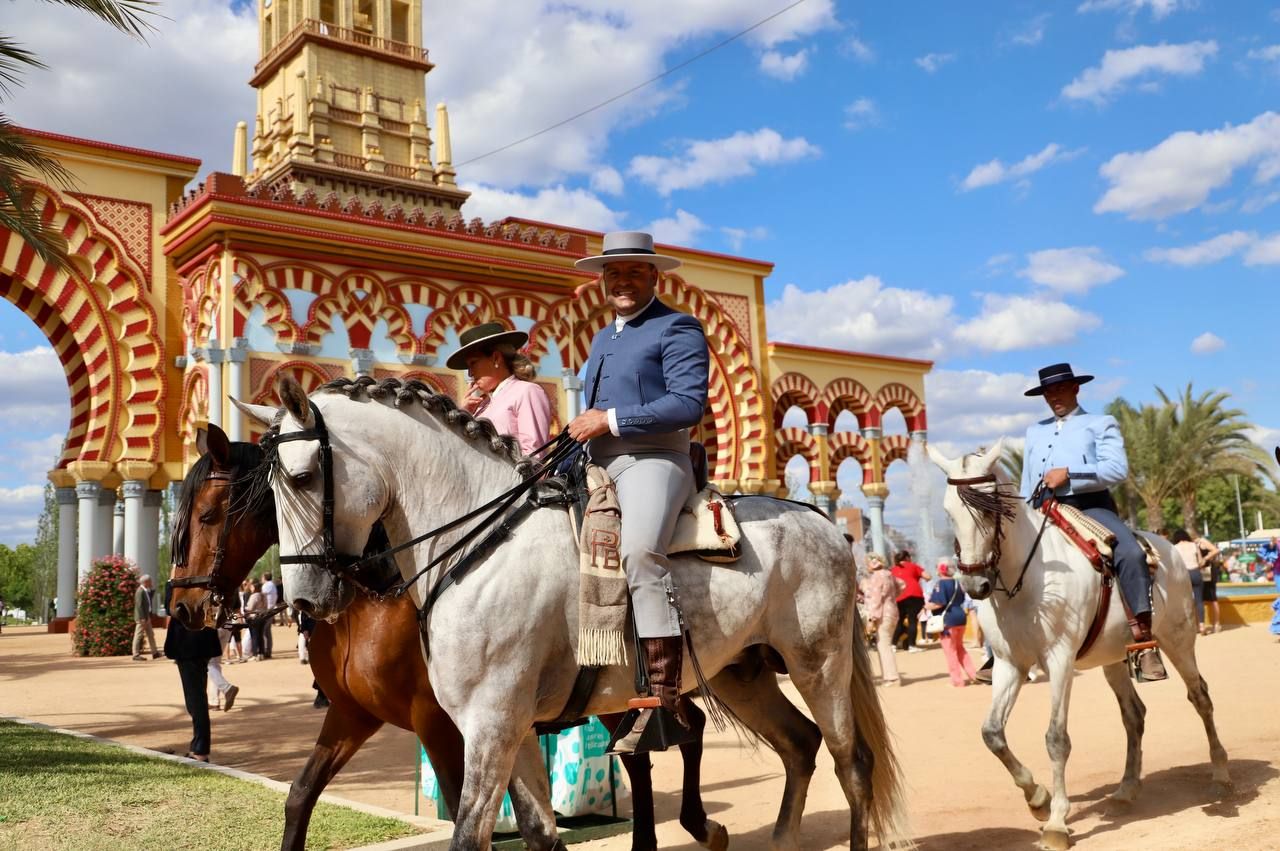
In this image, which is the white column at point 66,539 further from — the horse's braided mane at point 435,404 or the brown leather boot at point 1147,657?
the brown leather boot at point 1147,657

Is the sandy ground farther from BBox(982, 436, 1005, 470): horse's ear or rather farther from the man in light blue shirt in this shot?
BBox(982, 436, 1005, 470): horse's ear

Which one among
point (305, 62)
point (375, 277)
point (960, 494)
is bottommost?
point (960, 494)

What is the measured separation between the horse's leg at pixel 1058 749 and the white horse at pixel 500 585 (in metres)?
1.25

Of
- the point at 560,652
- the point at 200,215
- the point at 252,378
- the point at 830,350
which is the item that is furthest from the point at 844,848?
the point at 830,350

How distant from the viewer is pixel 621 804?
6277mm

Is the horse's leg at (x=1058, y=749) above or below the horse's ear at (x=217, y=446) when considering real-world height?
below

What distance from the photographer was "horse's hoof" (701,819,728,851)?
190 inches

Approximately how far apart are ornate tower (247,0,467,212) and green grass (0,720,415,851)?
Result: 1906 cm

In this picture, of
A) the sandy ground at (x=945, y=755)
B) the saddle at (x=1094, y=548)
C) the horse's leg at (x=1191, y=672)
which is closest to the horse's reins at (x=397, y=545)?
the sandy ground at (x=945, y=755)

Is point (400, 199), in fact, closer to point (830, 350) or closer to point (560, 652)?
point (830, 350)

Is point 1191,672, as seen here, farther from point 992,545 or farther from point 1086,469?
point 992,545

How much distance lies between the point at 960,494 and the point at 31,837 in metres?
4.92

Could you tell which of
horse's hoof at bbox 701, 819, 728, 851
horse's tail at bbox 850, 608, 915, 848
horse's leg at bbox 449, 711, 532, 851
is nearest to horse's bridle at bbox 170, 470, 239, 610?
horse's leg at bbox 449, 711, 532, 851

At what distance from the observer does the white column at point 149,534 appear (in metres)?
18.5
